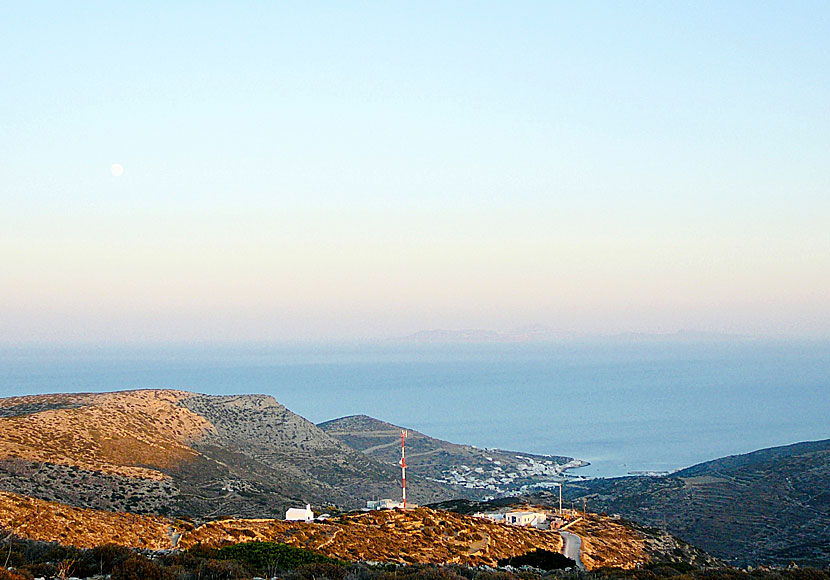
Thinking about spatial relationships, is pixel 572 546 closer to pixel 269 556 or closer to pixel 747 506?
pixel 269 556

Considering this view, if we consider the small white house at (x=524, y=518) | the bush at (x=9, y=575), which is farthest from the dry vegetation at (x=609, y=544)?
the bush at (x=9, y=575)

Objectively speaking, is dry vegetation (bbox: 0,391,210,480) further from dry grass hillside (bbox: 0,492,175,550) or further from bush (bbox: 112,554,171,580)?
bush (bbox: 112,554,171,580)

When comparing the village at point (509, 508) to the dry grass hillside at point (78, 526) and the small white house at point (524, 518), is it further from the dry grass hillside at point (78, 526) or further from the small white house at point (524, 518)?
the dry grass hillside at point (78, 526)

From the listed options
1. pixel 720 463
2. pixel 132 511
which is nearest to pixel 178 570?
pixel 132 511

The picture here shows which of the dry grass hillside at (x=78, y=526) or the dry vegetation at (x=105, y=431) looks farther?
the dry vegetation at (x=105, y=431)

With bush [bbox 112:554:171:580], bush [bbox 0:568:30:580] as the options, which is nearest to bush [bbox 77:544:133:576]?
bush [bbox 112:554:171:580]

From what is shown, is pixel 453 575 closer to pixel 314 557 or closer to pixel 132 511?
pixel 314 557

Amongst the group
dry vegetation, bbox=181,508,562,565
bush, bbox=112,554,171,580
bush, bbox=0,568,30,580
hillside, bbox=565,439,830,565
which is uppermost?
Answer: bush, bbox=0,568,30,580
